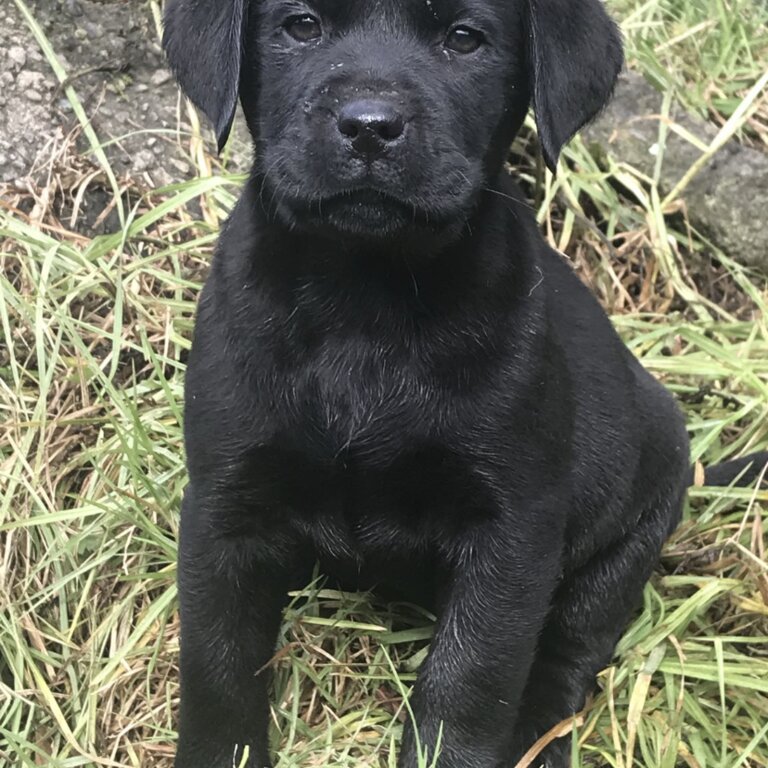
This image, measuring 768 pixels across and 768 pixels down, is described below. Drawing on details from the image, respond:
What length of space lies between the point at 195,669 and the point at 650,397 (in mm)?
1255

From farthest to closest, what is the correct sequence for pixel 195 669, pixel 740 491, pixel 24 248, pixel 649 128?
1. pixel 649 128
2. pixel 24 248
3. pixel 740 491
4. pixel 195 669

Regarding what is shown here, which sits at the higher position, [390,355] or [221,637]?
[390,355]

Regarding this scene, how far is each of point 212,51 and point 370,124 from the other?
46 centimetres

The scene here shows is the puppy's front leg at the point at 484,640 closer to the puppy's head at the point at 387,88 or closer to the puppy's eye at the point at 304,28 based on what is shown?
the puppy's head at the point at 387,88

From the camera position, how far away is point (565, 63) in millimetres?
2275

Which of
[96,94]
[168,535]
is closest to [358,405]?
[168,535]

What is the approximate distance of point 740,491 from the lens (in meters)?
3.16

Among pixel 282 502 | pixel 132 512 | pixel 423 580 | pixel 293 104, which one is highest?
pixel 293 104

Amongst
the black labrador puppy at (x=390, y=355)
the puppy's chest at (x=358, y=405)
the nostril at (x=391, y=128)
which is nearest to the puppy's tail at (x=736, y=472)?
the black labrador puppy at (x=390, y=355)

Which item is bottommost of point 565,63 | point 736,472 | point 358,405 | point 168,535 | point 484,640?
point 168,535

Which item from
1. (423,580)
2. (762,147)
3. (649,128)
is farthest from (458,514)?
(762,147)

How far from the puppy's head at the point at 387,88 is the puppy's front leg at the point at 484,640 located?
65 cm

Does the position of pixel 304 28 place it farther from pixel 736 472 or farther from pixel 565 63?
pixel 736 472

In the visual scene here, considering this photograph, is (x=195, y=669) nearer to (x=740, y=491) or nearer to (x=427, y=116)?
(x=427, y=116)
